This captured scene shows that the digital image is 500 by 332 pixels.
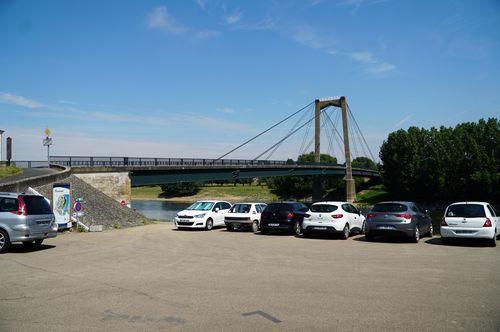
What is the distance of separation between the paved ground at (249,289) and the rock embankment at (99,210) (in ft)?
25.5

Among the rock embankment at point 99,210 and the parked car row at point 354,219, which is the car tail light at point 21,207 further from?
the parked car row at point 354,219

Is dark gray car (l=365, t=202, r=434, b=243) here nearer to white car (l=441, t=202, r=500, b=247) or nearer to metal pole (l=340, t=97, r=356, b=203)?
white car (l=441, t=202, r=500, b=247)

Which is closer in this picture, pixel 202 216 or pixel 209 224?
pixel 202 216

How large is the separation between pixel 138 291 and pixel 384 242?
10.7m

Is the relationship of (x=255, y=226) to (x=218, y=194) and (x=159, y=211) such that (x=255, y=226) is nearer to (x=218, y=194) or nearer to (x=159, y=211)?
(x=159, y=211)

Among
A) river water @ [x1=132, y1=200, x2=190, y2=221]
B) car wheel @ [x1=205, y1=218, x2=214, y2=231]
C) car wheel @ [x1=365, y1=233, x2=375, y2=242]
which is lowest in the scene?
river water @ [x1=132, y1=200, x2=190, y2=221]

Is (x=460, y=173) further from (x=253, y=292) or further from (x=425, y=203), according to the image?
(x=253, y=292)

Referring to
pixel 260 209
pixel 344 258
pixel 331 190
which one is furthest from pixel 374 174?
pixel 344 258

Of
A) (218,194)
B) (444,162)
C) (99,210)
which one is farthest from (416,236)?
(218,194)

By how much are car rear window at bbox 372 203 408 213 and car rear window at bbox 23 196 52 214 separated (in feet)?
36.4

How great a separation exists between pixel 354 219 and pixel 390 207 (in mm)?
2179

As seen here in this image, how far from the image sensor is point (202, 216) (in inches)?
835

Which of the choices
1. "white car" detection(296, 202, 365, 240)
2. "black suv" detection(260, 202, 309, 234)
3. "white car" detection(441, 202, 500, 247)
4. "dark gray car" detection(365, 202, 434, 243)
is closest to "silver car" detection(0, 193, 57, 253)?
"black suv" detection(260, 202, 309, 234)

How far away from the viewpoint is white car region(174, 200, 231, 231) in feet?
68.9
